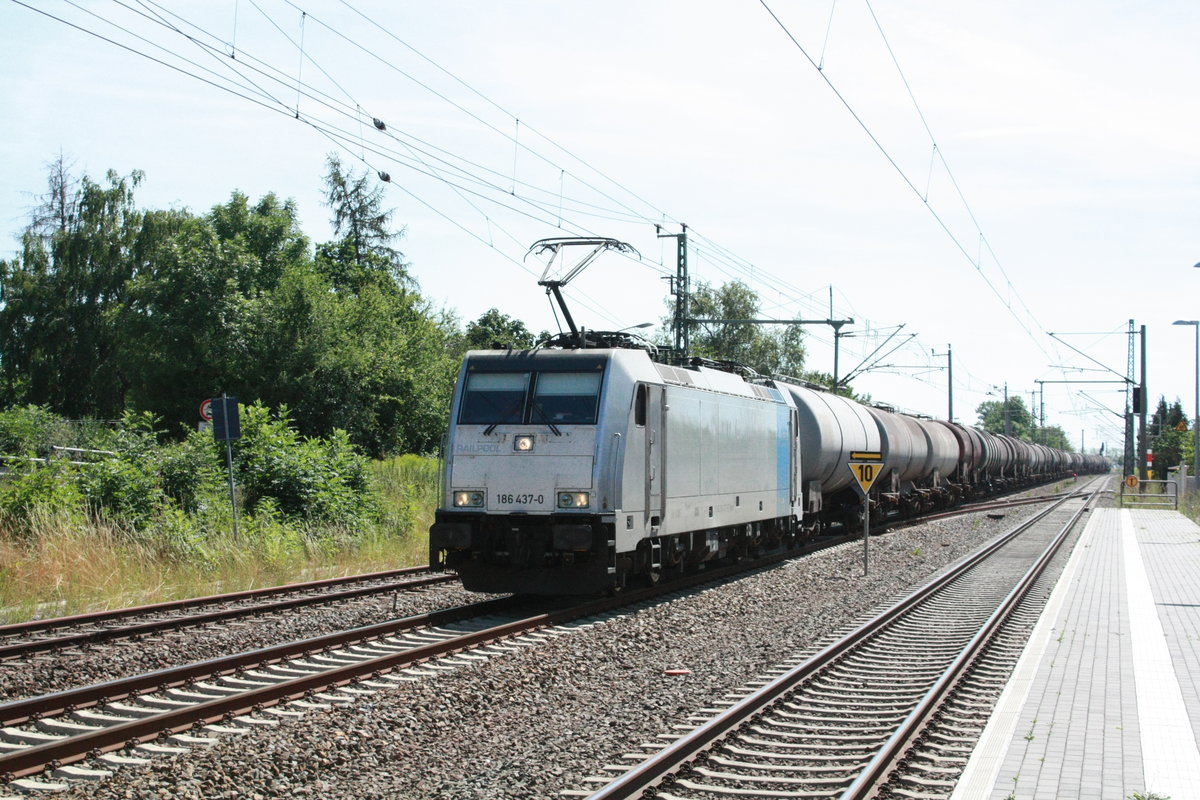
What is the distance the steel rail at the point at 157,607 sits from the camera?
444 inches

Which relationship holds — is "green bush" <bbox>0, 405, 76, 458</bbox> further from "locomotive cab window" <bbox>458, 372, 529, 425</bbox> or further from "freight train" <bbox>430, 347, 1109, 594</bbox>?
"freight train" <bbox>430, 347, 1109, 594</bbox>

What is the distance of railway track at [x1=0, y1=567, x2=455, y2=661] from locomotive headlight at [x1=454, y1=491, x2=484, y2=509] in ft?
6.06

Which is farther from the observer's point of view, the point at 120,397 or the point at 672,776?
the point at 120,397

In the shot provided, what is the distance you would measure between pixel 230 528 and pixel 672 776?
12.9m

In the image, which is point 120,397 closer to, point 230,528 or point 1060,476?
point 230,528

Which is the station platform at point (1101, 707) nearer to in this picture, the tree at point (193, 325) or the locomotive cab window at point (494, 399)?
the locomotive cab window at point (494, 399)

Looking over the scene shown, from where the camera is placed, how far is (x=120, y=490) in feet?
56.6

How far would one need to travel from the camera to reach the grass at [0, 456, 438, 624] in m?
14.0

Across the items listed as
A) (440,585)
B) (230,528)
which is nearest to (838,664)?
(440,585)

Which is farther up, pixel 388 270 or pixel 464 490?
pixel 388 270

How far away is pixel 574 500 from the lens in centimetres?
1320

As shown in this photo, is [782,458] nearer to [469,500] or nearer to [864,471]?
[864,471]

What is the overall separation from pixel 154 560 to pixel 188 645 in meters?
5.90

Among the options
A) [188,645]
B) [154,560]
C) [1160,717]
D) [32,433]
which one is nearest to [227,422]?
[154,560]
